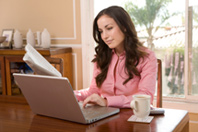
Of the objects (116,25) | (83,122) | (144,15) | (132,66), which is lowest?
(83,122)

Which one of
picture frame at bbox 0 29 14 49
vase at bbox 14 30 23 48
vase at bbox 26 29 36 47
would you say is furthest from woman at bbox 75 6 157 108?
picture frame at bbox 0 29 14 49

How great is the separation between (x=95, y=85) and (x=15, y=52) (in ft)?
6.41

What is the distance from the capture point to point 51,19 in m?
3.73

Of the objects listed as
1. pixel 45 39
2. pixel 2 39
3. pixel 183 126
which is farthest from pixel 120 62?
pixel 2 39

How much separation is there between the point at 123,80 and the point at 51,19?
2.26 m

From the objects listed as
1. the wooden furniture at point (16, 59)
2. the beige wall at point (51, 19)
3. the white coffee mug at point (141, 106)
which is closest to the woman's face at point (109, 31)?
the white coffee mug at point (141, 106)

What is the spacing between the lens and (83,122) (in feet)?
3.71

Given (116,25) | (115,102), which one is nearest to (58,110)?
(115,102)

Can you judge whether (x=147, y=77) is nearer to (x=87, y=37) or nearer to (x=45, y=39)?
(x=87, y=37)

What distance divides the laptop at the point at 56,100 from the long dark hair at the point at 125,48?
0.46 meters

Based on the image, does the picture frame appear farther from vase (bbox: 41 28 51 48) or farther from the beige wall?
vase (bbox: 41 28 51 48)

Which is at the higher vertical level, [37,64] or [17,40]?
[17,40]

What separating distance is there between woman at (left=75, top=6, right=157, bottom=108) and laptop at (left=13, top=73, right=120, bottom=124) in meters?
0.40

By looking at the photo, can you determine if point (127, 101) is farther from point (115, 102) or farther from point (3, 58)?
point (3, 58)
